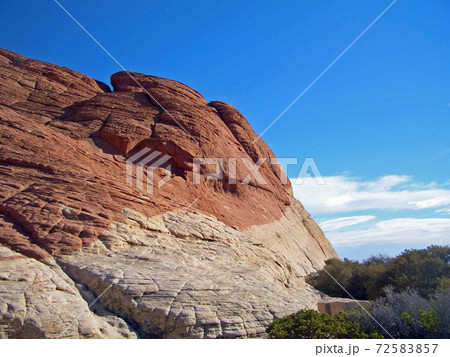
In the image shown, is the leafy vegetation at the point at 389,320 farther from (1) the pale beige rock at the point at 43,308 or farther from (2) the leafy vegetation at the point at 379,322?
(1) the pale beige rock at the point at 43,308

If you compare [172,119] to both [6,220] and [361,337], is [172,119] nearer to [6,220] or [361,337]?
[6,220]

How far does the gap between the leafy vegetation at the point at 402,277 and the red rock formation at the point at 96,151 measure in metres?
6.40

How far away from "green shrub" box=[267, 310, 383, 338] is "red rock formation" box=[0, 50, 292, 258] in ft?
21.2

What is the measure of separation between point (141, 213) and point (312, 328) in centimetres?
806

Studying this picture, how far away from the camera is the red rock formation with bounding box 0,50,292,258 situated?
1136cm

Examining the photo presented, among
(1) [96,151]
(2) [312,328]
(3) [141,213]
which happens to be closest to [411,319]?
(2) [312,328]

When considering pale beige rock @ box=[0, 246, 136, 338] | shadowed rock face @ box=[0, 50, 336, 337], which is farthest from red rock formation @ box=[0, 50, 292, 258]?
pale beige rock @ box=[0, 246, 136, 338]

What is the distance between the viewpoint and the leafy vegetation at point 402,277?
15.1 metres

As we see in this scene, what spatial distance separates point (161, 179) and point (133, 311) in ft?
37.0

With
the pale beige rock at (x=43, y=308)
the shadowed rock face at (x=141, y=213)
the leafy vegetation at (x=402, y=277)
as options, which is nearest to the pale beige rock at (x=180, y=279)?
the shadowed rock face at (x=141, y=213)

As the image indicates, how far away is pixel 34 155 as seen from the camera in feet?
46.8

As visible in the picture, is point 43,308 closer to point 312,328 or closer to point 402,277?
point 312,328
